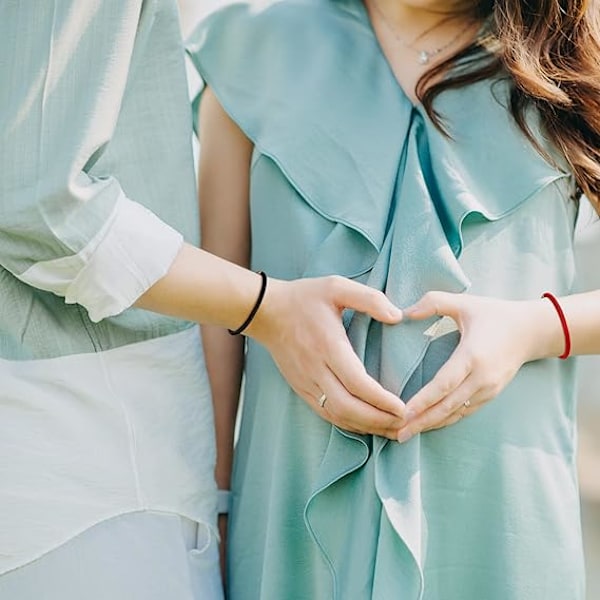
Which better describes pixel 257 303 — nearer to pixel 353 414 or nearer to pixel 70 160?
pixel 353 414

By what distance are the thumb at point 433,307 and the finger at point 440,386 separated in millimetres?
64

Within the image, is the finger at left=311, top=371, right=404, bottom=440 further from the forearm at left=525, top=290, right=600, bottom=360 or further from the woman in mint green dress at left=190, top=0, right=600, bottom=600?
the forearm at left=525, top=290, right=600, bottom=360

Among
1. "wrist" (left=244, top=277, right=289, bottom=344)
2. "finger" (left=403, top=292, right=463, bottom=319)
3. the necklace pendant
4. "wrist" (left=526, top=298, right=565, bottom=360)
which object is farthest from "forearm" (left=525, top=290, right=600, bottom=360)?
the necklace pendant

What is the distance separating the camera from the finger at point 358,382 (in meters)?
1.50

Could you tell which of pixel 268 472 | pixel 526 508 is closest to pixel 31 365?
pixel 268 472

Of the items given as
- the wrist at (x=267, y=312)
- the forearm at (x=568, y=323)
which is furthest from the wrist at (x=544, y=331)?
the wrist at (x=267, y=312)

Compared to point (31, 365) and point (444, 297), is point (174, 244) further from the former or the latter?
point (444, 297)

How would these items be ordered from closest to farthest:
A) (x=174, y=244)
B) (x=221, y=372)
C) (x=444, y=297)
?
1. (x=174, y=244)
2. (x=444, y=297)
3. (x=221, y=372)

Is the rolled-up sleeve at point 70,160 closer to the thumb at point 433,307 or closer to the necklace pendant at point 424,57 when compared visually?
the thumb at point 433,307

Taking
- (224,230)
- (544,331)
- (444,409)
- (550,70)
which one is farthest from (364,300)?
(550,70)

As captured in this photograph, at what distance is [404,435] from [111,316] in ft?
1.38

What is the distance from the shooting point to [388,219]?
5.58 feet

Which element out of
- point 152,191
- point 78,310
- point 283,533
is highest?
point 152,191

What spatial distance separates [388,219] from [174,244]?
393mm
